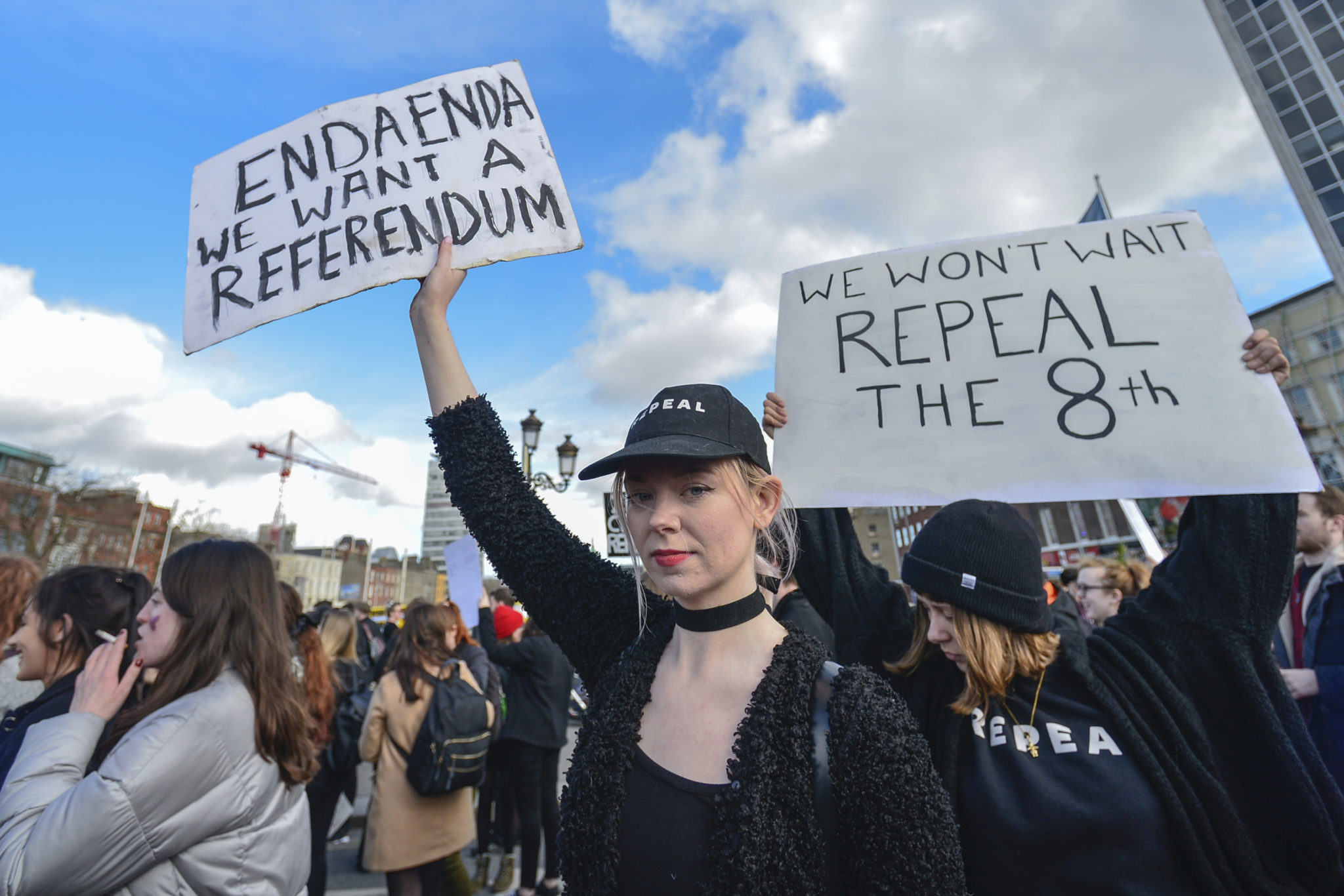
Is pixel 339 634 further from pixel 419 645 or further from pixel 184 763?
pixel 184 763

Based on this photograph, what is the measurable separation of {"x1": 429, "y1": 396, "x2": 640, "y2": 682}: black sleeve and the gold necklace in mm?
1000

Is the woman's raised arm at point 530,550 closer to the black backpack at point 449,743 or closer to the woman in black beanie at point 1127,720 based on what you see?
the woman in black beanie at point 1127,720

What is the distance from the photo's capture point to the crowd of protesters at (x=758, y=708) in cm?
119

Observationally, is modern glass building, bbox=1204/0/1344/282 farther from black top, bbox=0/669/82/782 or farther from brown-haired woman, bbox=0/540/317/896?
black top, bbox=0/669/82/782

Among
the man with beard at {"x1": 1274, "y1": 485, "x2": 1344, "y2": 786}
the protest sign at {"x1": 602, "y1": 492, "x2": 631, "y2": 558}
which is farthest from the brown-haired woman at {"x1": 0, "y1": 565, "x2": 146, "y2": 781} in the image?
the protest sign at {"x1": 602, "y1": 492, "x2": 631, "y2": 558}

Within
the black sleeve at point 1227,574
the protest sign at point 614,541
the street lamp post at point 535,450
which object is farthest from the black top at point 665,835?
the street lamp post at point 535,450

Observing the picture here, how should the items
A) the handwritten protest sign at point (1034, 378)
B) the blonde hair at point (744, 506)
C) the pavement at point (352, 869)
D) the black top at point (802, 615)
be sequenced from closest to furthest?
the blonde hair at point (744, 506), the handwritten protest sign at point (1034, 378), the black top at point (802, 615), the pavement at point (352, 869)

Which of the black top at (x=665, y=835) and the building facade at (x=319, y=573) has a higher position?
the building facade at (x=319, y=573)

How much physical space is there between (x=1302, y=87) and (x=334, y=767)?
2450 inches

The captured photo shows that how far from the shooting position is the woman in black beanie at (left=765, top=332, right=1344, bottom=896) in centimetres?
157

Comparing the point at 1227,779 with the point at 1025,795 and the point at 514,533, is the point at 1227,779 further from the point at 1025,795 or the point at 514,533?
the point at 514,533

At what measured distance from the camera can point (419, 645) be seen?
15.1 feet

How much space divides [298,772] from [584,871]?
1.62m

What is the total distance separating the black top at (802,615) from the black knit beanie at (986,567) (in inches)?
74.1
